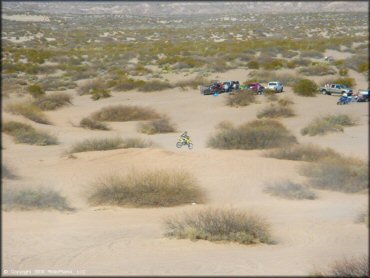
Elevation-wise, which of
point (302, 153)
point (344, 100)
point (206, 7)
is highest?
point (302, 153)

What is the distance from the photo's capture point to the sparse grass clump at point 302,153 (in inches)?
805

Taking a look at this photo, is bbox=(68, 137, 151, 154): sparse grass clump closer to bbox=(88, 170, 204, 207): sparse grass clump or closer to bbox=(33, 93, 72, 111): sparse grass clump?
bbox=(88, 170, 204, 207): sparse grass clump

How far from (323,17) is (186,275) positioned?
125 meters

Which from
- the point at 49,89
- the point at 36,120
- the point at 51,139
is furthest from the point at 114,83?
the point at 51,139

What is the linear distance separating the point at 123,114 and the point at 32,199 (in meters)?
22.0

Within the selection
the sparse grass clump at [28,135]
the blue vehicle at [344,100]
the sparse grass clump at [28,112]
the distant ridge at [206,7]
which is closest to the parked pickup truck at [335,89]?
the blue vehicle at [344,100]

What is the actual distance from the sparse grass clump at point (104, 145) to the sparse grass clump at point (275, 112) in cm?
1149

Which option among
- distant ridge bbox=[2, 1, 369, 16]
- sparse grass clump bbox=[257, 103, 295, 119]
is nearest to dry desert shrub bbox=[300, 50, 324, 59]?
distant ridge bbox=[2, 1, 369, 16]

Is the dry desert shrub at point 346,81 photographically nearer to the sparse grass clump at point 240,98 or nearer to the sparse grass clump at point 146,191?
the sparse grass clump at point 240,98

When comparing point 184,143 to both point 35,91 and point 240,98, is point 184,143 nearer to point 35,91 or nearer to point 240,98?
point 240,98

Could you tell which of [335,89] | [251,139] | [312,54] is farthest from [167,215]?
[312,54]

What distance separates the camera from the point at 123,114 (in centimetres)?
3706

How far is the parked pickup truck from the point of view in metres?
40.0

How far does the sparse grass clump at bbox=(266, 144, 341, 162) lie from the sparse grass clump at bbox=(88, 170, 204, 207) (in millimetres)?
4905
